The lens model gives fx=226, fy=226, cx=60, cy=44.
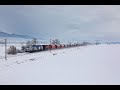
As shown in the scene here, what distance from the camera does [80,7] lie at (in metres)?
3.52

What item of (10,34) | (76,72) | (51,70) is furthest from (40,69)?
(10,34)

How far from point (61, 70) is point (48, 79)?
1.28 feet

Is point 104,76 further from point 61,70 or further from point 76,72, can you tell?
point 61,70

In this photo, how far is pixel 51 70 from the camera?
365cm
